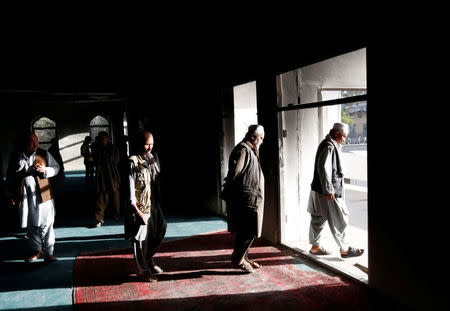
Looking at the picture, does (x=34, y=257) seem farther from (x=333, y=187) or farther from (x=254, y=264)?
(x=333, y=187)

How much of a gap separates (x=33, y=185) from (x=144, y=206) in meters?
1.82

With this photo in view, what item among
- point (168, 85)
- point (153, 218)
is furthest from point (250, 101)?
point (153, 218)

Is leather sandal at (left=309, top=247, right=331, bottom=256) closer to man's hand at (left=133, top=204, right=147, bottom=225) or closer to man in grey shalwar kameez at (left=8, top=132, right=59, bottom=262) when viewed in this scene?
man's hand at (left=133, top=204, right=147, bottom=225)

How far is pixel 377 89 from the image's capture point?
3.12 meters

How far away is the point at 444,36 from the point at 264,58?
258 centimetres

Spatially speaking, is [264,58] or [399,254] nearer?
[399,254]

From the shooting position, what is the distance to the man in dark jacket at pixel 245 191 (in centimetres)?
377

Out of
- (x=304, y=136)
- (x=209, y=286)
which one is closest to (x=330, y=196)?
(x=304, y=136)

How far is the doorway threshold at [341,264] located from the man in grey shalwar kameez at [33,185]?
3287 mm

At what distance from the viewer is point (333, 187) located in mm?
4367

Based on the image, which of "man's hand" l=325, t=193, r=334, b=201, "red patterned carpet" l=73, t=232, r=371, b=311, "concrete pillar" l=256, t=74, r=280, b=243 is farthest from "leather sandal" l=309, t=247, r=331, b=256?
"man's hand" l=325, t=193, r=334, b=201

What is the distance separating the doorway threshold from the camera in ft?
12.3

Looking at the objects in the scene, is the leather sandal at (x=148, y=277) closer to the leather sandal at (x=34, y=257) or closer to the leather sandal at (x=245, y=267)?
the leather sandal at (x=245, y=267)

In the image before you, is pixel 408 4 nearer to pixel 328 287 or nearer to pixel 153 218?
pixel 328 287
